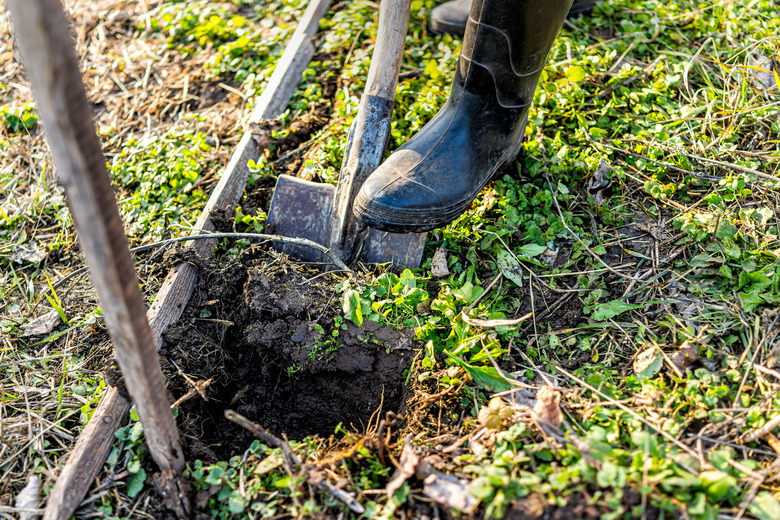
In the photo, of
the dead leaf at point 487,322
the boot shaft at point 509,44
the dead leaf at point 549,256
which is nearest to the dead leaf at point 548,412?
the dead leaf at point 487,322

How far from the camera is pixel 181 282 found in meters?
2.18

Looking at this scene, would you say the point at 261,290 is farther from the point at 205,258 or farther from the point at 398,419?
the point at 398,419

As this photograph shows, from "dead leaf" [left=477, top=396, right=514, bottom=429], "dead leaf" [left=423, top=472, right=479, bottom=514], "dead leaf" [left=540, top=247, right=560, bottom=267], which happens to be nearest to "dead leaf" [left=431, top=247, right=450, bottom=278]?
"dead leaf" [left=540, top=247, right=560, bottom=267]

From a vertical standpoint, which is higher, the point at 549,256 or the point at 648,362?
the point at 549,256

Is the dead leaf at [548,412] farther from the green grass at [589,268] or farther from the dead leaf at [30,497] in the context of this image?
the dead leaf at [30,497]

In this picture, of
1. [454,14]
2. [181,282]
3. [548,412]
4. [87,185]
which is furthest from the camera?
[454,14]

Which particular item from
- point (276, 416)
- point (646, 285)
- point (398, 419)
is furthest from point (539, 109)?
point (276, 416)

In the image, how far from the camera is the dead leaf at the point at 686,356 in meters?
1.83

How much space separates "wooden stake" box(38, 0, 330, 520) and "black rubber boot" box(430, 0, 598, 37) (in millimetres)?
769

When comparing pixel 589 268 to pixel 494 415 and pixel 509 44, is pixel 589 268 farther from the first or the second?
pixel 509 44

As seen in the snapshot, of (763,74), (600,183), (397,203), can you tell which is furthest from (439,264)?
(763,74)

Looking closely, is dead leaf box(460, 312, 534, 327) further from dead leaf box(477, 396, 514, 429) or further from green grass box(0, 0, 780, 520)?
dead leaf box(477, 396, 514, 429)

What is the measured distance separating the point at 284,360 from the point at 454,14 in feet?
7.80

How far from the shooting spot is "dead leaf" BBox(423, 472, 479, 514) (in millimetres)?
1464
